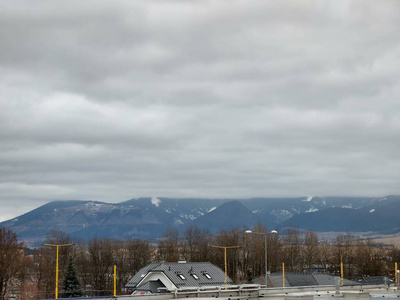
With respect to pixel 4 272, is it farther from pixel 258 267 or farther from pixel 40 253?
pixel 258 267

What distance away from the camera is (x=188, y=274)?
98.0 meters

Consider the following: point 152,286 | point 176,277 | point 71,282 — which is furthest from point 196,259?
point 71,282

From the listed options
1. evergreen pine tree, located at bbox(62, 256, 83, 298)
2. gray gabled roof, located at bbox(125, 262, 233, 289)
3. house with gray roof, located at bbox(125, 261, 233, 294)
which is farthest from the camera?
evergreen pine tree, located at bbox(62, 256, 83, 298)

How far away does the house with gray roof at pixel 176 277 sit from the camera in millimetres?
92938

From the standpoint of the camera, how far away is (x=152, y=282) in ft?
314

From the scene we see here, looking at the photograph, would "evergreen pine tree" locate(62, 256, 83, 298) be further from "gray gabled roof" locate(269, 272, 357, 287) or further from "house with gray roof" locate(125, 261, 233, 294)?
"gray gabled roof" locate(269, 272, 357, 287)

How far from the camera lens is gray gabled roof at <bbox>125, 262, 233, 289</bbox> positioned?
→ 308ft

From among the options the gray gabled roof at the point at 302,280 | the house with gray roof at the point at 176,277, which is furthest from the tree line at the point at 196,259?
the house with gray roof at the point at 176,277

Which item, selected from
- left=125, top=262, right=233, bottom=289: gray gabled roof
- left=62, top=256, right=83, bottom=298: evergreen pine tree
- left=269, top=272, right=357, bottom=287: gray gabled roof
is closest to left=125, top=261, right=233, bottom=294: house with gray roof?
left=125, top=262, right=233, bottom=289: gray gabled roof

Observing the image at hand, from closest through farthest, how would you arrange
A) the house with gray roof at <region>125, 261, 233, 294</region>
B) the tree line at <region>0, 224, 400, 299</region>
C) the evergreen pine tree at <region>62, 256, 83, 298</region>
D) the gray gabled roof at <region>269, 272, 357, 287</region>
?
the house with gray roof at <region>125, 261, 233, 294</region>
the evergreen pine tree at <region>62, 256, 83, 298</region>
the gray gabled roof at <region>269, 272, 357, 287</region>
the tree line at <region>0, 224, 400, 299</region>

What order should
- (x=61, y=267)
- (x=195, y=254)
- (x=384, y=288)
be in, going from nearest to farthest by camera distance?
1. (x=384, y=288)
2. (x=61, y=267)
3. (x=195, y=254)

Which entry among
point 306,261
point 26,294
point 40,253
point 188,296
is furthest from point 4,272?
point 306,261

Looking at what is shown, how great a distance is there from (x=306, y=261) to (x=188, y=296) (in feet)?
424

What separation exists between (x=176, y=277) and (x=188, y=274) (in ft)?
13.5
